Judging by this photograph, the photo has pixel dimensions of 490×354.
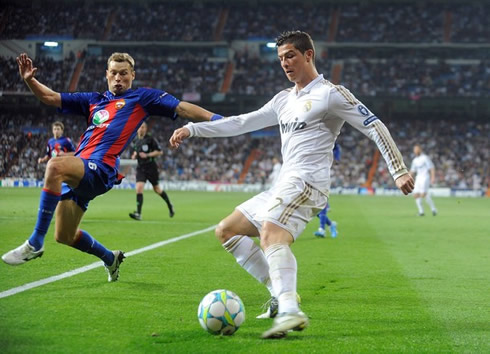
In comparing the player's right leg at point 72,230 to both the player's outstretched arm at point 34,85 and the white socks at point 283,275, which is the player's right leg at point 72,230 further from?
the white socks at point 283,275

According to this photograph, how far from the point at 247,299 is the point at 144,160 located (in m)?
11.3

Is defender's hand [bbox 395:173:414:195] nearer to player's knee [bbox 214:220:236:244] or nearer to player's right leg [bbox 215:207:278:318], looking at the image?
player's right leg [bbox 215:207:278:318]

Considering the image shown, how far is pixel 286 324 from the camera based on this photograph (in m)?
4.54

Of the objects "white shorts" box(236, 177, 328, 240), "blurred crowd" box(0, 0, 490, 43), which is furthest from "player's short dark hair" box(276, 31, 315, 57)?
"blurred crowd" box(0, 0, 490, 43)

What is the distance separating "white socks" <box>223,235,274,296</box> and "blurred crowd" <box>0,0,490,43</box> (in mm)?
46185

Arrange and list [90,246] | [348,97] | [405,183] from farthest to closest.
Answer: [90,246] < [348,97] < [405,183]

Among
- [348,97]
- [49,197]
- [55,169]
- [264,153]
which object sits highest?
[264,153]

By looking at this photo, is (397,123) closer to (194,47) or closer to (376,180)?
(376,180)

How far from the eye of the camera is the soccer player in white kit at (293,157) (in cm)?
494

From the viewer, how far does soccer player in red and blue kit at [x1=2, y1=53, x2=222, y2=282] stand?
6.39 m

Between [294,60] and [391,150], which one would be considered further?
[294,60]

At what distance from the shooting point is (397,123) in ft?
164

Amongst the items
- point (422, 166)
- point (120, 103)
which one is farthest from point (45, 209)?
point (422, 166)

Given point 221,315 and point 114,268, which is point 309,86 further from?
point 114,268
